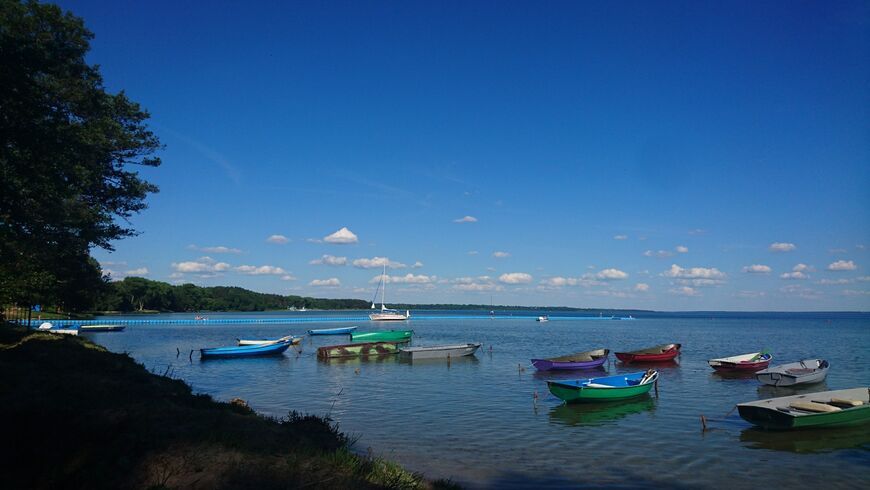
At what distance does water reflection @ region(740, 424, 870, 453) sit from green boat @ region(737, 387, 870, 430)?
23 cm

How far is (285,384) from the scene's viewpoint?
30.3 metres

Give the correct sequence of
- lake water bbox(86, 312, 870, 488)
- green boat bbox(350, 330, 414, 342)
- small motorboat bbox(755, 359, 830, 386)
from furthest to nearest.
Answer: green boat bbox(350, 330, 414, 342), small motorboat bbox(755, 359, 830, 386), lake water bbox(86, 312, 870, 488)

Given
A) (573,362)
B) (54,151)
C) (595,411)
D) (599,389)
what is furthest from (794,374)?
(54,151)

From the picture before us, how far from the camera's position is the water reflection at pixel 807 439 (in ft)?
54.4

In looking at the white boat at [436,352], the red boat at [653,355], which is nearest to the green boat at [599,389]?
the red boat at [653,355]

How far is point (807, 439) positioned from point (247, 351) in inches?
1546

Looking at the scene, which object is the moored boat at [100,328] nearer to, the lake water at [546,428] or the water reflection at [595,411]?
the lake water at [546,428]

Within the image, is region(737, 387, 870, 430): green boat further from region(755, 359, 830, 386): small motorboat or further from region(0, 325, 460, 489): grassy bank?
region(0, 325, 460, 489): grassy bank

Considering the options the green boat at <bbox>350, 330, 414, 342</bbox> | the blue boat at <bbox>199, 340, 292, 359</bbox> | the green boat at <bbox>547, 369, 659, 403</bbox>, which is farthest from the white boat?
the green boat at <bbox>547, 369, 659, 403</bbox>

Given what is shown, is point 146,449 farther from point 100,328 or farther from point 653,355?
point 100,328

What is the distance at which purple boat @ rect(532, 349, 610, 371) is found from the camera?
34781 millimetres

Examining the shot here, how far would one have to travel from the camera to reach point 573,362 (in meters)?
35.9

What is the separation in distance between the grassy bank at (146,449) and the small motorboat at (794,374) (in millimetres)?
25560

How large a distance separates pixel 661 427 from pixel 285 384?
20.1 meters
